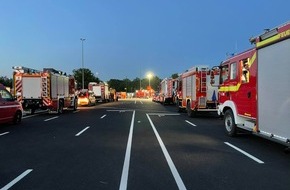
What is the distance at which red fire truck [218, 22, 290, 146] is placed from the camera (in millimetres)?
9578

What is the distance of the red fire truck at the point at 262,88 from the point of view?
958 centimetres

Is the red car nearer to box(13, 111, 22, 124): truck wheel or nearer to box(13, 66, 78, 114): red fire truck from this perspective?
box(13, 111, 22, 124): truck wheel

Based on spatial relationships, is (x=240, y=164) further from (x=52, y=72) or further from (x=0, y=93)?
(x=52, y=72)

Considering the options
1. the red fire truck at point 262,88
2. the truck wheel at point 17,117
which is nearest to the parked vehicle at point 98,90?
the truck wheel at point 17,117

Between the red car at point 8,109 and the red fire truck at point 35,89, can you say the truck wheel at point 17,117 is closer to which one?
the red car at point 8,109

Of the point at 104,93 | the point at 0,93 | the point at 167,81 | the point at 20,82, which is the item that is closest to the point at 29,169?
the point at 0,93

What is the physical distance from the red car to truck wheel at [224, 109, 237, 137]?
9746mm

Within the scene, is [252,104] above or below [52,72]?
below

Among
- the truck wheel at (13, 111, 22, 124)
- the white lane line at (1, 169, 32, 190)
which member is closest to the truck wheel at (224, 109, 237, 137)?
the white lane line at (1, 169, 32, 190)

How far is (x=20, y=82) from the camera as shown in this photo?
27703 mm

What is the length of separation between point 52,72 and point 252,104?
19.7 m

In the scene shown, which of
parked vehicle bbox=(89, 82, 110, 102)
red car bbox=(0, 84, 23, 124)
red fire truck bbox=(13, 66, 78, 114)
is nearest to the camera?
red car bbox=(0, 84, 23, 124)

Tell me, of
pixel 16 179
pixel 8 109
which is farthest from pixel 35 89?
pixel 16 179

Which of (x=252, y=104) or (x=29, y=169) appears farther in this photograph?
(x=252, y=104)
